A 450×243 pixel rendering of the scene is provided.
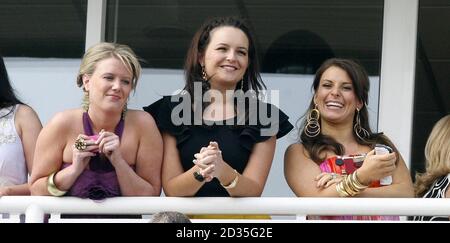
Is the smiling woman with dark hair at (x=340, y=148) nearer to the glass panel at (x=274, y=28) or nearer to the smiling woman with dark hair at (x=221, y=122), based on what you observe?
the smiling woman with dark hair at (x=221, y=122)

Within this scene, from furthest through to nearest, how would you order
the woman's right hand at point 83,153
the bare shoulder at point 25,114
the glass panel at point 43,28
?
1. the glass panel at point 43,28
2. the bare shoulder at point 25,114
3. the woman's right hand at point 83,153

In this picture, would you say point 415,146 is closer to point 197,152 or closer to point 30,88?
point 197,152

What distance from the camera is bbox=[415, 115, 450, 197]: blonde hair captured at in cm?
580

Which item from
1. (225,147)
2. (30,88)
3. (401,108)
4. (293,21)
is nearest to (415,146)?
(401,108)

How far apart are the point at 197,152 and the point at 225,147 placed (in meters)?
0.12

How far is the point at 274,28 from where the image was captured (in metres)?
7.09

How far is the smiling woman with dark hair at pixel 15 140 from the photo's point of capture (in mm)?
5785

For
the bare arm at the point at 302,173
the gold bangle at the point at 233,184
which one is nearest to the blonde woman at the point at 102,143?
the gold bangle at the point at 233,184

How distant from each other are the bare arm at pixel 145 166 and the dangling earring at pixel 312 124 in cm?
71

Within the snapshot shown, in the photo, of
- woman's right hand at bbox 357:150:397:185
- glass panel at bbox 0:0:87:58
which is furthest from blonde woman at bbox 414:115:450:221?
glass panel at bbox 0:0:87:58

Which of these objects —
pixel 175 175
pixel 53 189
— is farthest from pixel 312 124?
pixel 53 189

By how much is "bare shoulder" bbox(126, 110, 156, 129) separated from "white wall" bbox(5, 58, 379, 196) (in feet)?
4.00

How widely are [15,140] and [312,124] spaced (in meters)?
1.36

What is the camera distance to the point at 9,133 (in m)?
5.87
